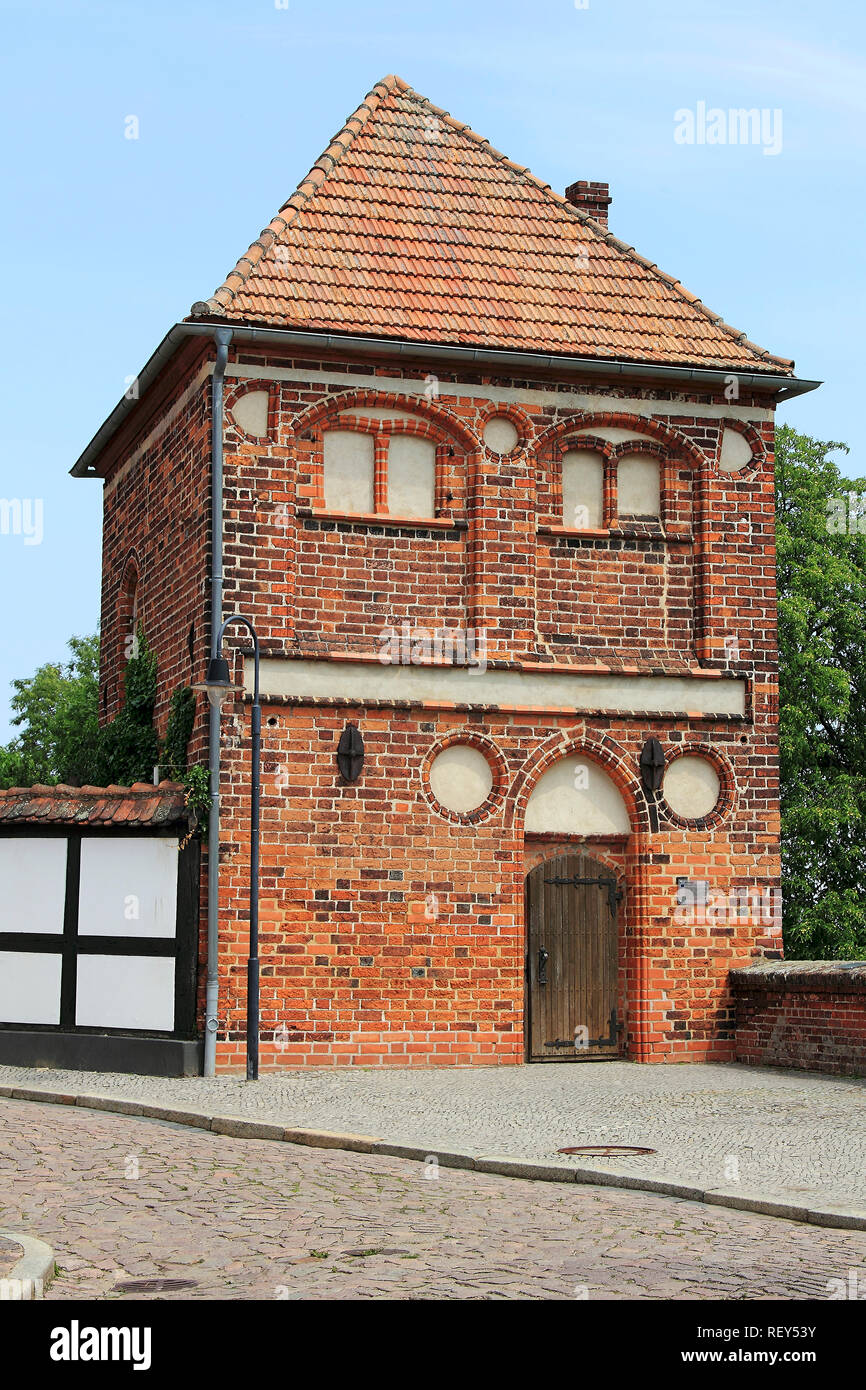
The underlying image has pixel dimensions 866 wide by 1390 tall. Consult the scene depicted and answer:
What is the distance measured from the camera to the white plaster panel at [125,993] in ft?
52.9

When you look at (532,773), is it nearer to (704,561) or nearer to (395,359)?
(704,561)

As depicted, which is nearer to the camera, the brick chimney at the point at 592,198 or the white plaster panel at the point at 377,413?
the white plaster panel at the point at 377,413

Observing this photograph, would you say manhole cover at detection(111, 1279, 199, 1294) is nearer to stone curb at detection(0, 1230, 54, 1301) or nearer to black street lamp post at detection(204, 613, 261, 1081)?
stone curb at detection(0, 1230, 54, 1301)

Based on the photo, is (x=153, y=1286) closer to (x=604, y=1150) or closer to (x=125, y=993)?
(x=604, y=1150)

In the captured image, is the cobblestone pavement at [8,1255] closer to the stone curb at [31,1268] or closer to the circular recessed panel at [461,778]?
the stone curb at [31,1268]

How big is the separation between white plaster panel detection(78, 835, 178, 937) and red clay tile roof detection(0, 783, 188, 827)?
0.25 m

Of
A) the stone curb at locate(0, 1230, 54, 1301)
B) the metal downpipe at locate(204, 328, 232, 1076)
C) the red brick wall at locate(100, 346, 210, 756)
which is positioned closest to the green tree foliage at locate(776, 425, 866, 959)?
the red brick wall at locate(100, 346, 210, 756)

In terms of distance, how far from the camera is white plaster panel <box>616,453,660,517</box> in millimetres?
18484

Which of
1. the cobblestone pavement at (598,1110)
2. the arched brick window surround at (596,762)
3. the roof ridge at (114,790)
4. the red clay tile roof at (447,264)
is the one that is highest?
the red clay tile roof at (447,264)

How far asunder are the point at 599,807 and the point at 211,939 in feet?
14.7

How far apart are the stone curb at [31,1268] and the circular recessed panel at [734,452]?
13.1 m

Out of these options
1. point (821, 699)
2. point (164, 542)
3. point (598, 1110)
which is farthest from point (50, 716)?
point (598, 1110)

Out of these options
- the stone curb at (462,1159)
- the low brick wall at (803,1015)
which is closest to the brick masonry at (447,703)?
the low brick wall at (803,1015)
